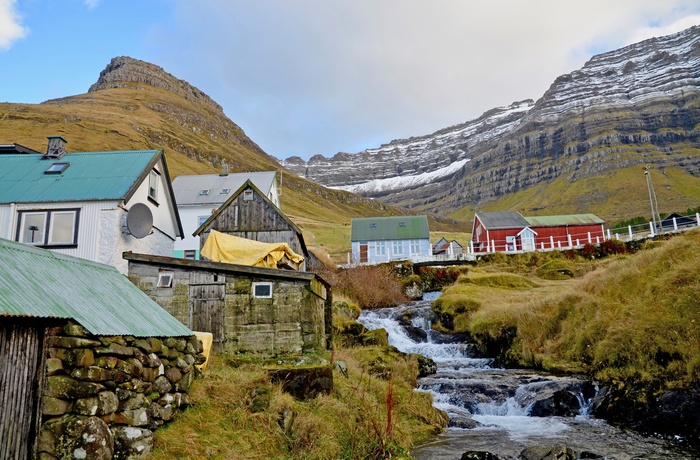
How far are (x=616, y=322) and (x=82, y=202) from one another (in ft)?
80.7

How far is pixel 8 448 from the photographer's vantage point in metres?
7.27

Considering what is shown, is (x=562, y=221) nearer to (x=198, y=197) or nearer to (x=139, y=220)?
(x=198, y=197)

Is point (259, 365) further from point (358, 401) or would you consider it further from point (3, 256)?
point (3, 256)

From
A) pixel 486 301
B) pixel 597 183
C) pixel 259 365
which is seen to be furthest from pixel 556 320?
pixel 597 183

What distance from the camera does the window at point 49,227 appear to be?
915 inches

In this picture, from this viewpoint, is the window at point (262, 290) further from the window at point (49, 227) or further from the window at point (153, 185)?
the window at point (153, 185)

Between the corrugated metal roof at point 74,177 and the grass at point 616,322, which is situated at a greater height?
the corrugated metal roof at point 74,177

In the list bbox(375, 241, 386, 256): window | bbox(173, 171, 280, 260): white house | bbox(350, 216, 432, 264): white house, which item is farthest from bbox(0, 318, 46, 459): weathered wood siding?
bbox(375, 241, 386, 256): window

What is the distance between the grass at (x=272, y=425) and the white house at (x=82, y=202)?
40.6ft

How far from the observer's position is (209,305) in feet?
55.1

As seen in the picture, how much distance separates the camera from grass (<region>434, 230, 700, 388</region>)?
17375 millimetres

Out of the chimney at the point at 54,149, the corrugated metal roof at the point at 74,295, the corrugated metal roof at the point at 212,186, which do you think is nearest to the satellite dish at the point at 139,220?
the chimney at the point at 54,149

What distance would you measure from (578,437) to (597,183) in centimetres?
19530

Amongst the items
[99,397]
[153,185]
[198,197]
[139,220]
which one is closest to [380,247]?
[198,197]
